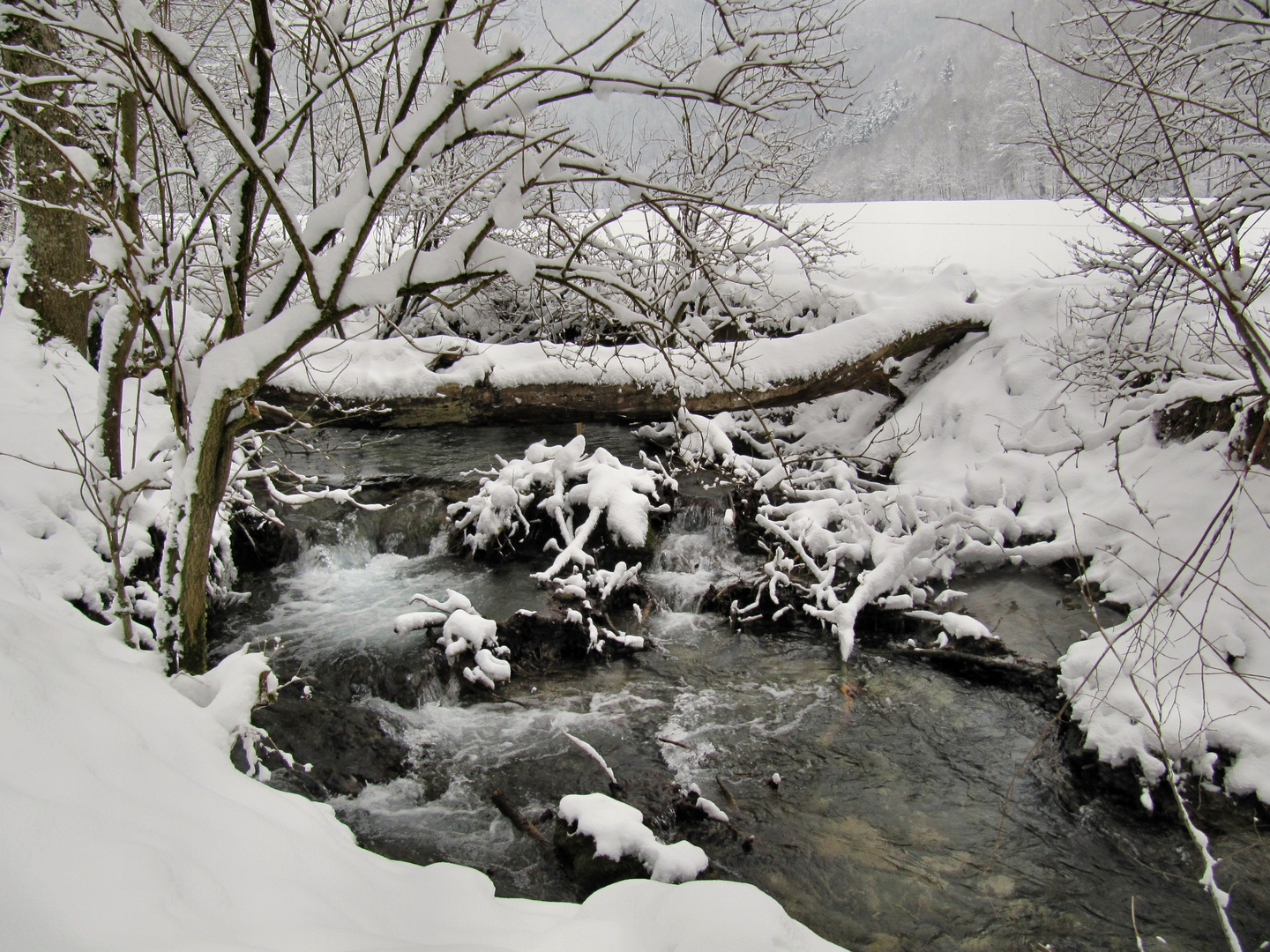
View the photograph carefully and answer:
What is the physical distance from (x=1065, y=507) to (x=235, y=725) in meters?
7.44

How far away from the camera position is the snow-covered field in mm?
1610

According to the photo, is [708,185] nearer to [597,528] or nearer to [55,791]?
[597,528]

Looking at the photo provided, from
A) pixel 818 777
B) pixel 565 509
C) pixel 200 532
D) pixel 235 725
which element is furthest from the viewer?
pixel 565 509

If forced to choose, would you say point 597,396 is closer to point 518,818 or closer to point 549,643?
point 549,643

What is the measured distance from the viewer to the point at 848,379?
30.4ft

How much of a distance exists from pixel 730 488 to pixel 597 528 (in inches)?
75.0

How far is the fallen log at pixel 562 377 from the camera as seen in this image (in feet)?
25.7

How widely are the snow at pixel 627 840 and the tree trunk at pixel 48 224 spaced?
547 centimetres

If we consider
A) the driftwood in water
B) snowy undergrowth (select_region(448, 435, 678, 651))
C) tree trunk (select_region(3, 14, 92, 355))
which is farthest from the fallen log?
tree trunk (select_region(3, 14, 92, 355))

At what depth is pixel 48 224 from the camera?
20.7ft

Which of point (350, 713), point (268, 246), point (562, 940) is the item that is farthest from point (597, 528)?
point (268, 246)

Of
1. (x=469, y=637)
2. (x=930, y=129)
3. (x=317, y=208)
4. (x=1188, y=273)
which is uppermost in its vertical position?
(x=930, y=129)

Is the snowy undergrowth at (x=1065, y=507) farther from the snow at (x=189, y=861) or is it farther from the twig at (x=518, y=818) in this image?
the twig at (x=518, y=818)

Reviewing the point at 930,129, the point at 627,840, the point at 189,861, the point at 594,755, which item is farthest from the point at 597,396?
the point at 930,129
